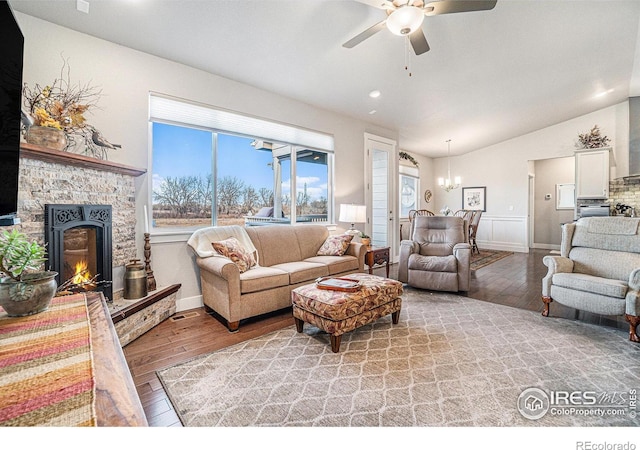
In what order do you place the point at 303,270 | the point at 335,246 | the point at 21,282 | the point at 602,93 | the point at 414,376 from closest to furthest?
the point at 21,282 → the point at 414,376 → the point at 303,270 → the point at 335,246 → the point at 602,93

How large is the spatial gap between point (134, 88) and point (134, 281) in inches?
75.1

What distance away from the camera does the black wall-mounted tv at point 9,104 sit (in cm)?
111

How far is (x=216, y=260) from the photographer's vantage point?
280 cm

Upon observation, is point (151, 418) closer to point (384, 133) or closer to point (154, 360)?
point (154, 360)

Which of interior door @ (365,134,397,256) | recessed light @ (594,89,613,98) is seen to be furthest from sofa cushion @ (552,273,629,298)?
recessed light @ (594,89,613,98)

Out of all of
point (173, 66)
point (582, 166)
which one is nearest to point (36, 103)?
point (173, 66)

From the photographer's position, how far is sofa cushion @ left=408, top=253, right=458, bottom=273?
145 inches

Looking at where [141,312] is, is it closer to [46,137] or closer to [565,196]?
[46,137]

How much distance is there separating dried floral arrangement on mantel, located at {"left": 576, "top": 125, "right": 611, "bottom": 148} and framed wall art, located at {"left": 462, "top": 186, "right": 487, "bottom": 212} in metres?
2.27

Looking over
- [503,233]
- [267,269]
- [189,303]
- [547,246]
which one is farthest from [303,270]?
[547,246]

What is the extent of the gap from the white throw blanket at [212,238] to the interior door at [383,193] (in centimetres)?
286

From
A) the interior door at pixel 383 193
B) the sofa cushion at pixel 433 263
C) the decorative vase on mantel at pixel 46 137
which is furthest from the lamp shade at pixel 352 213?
the decorative vase on mantel at pixel 46 137

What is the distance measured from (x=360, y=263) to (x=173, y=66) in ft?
10.5

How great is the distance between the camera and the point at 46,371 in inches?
27.9
